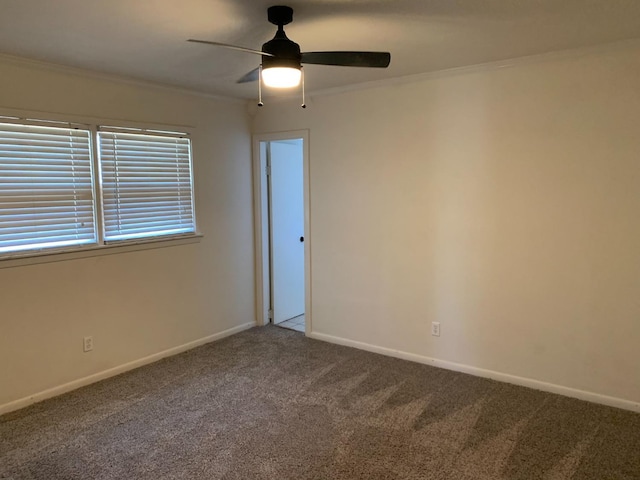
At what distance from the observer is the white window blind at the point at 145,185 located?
3.53 m

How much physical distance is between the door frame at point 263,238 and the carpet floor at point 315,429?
3.33ft

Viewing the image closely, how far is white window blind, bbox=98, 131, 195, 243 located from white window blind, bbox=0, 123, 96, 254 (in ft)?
0.51

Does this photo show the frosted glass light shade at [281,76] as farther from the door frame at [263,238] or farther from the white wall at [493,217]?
the door frame at [263,238]

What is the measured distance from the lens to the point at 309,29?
2.46 metres

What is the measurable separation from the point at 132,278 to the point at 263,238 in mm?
1452

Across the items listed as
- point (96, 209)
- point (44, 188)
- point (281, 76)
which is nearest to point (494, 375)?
point (281, 76)

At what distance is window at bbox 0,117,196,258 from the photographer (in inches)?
118

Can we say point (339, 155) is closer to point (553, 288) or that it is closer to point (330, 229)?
point (330, 229)

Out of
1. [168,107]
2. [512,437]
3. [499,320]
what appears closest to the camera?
[512,437]

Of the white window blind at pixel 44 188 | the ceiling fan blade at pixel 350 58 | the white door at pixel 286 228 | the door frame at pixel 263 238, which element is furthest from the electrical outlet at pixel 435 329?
the white window blind at pixel 44 188

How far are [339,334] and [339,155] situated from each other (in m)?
1.67

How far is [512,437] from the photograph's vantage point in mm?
2662

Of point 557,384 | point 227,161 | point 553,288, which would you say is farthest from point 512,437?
point 227,161

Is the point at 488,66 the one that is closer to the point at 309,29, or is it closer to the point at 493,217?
the point at 493,217
